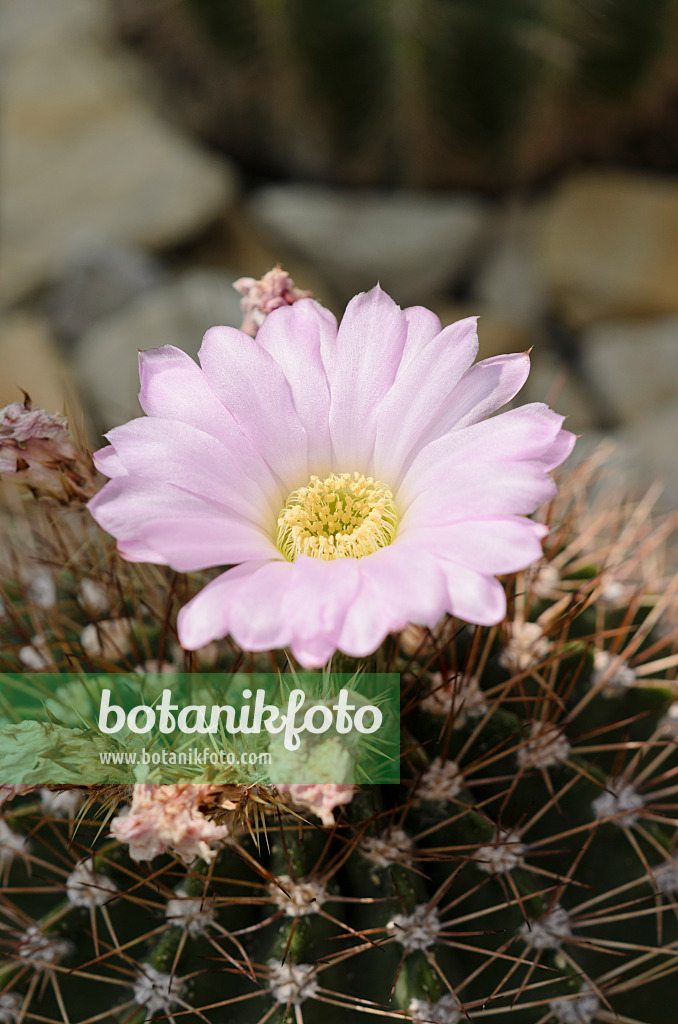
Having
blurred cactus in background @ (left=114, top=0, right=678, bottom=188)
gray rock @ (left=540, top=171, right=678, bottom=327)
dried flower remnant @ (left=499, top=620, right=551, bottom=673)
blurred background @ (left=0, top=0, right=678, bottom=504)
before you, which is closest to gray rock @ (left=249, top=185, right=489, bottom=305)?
blurred background @ (left=0, top=0, right=678, bottom=504)

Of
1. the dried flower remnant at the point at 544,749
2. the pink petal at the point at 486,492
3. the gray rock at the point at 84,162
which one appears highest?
the gray rock at the point at 84,162

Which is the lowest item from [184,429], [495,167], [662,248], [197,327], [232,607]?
[232,607]

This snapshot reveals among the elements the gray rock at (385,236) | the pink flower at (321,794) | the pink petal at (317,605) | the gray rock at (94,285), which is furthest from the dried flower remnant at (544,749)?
the gray rock at (94,285)

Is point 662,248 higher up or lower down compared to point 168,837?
higher up

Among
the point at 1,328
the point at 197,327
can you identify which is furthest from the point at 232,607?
the point at 1,328

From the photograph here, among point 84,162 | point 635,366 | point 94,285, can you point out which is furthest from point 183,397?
point 84,162

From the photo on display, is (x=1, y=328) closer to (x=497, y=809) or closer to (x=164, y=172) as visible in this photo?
(x=164, y=172)

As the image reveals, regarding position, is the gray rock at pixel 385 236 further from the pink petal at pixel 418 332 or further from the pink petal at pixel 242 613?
the pink petal at pixel 242 613
